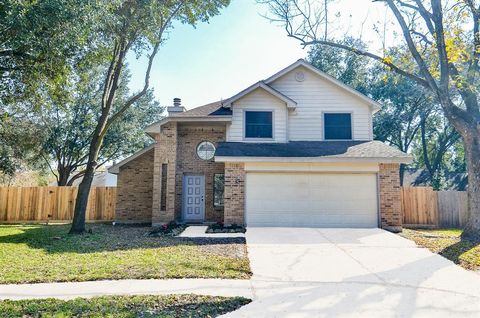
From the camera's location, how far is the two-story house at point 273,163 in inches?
505

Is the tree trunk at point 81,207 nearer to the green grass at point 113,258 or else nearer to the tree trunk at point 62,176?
the green grass at point 113,258

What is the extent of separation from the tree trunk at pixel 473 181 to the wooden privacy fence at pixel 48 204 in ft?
50.3

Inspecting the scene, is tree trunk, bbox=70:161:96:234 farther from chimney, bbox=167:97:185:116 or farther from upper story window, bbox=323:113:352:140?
upper story window, bbox=323:113:352:140

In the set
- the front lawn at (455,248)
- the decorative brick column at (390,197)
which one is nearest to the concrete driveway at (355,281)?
the front lawn at (455,248)

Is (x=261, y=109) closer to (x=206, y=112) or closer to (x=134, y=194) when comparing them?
(x=206, y=112)

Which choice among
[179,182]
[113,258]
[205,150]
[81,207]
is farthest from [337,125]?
[81,207]

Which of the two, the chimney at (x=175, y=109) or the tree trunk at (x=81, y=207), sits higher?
the chimney at (x=175, y=109)

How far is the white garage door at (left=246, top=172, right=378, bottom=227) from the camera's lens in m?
12.9

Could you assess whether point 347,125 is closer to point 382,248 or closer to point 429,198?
point 429,198

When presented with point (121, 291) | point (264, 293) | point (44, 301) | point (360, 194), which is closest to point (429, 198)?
point (360, 194)

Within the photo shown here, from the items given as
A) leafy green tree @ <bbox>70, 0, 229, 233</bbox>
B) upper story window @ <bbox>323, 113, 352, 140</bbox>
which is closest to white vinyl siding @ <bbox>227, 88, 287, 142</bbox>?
upper story window @ <bbox>323, 113, 352, 140</bbox>

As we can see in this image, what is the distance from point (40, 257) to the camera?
777 cm

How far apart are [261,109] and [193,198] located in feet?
16.7

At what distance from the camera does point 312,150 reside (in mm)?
13250
